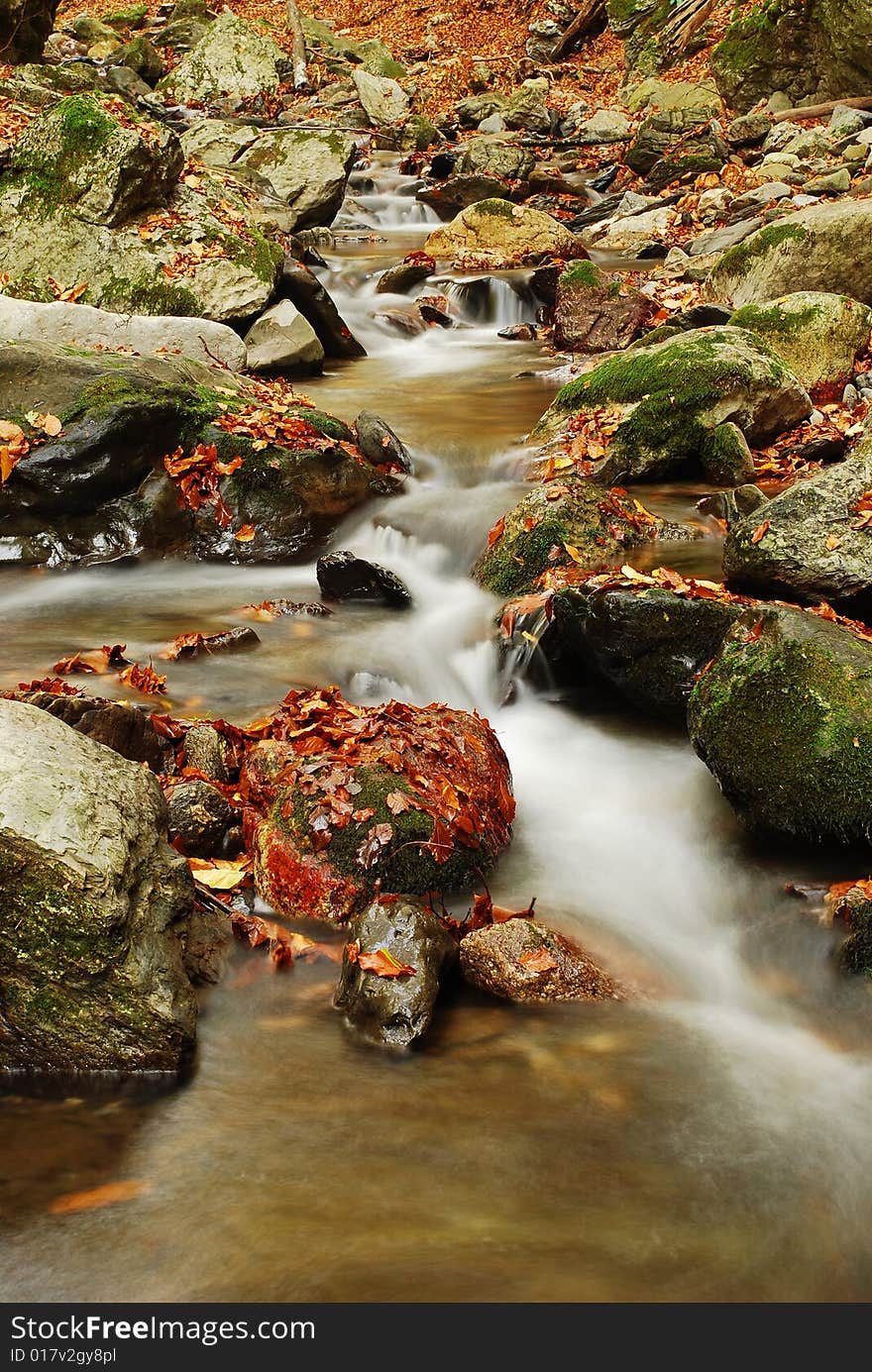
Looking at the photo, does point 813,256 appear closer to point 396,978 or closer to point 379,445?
point 379,445

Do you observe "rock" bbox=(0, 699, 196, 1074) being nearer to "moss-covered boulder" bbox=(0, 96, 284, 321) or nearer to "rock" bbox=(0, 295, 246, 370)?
"rock" bbox=(0, 295, 246, 370)

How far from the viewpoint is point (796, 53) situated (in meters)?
19.3

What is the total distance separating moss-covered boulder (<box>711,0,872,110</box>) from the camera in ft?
59.4

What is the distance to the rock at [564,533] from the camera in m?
6.66

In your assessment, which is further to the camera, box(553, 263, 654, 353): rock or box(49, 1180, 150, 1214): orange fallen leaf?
box(553, 263, 654, 353): rock

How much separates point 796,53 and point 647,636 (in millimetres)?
19146

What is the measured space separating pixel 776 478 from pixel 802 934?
473 centimetres

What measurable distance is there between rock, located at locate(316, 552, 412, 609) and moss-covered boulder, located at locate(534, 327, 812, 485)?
6.94ft

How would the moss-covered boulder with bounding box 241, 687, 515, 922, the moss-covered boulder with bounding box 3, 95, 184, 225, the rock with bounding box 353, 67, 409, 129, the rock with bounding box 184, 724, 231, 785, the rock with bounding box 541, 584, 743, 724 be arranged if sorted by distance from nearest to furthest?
the moss-covered boulder with bounding box 241, 687, 515, 922, the rock with bounding box 184, 724, 231, 785, the rock with bounding box 541, 584, 743, 724, the moss-covered boulder with bounding box 3, 95, 184, 225, the rock with bounding box 353, 67, 409, 129

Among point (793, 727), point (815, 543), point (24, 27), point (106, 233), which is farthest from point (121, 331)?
point (24, 27)

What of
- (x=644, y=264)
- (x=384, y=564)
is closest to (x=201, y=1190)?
(x=384, y=564)

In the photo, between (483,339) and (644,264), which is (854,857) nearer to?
(483,339)

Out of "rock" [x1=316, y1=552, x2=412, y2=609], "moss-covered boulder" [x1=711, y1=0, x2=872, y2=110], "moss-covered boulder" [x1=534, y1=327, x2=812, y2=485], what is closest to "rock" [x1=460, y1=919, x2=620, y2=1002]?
"rock" [x1=316, y1=552, x2=412, y2=609]

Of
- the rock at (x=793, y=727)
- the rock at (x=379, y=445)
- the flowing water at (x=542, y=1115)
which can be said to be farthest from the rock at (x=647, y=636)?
the rock at (x=379, y=445)
